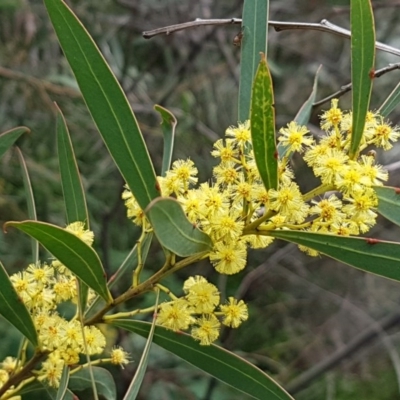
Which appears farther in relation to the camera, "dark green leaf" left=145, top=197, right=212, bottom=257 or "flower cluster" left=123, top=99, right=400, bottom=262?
"flower cluster" left=123, top=99, right=400, bottom=262

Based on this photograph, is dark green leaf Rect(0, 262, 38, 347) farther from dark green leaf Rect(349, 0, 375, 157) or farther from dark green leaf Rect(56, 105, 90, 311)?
dark green leaf Rect(349, 0, 375, 157)

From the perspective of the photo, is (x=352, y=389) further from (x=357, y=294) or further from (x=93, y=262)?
(x=93, y=262)

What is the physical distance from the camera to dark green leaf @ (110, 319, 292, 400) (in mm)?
854

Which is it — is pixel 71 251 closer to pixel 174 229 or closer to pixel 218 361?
pixel 174 229

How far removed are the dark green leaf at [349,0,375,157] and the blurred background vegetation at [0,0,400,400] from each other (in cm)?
142

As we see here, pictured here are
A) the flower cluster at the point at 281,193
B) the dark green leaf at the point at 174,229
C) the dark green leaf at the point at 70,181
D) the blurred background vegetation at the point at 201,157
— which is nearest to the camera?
the dark green leaf at the point at 174,229

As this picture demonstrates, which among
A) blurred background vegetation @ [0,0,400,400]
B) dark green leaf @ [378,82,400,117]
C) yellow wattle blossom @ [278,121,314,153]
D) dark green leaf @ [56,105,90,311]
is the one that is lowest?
blurred background vegetation @ [0,0,400,400]

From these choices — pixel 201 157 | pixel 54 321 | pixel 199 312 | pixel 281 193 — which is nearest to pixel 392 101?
pixel 281 193

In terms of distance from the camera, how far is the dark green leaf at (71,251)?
663 mm

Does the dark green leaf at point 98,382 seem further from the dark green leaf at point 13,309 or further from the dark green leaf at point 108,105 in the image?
the dark green leaf at point 108,105

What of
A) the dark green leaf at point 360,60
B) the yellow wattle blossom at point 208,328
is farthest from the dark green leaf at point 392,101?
the yellow wattle blossom at point 208,328

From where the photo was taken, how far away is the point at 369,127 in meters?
0.77

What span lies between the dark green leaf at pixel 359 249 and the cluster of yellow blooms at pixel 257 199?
2 centimetres

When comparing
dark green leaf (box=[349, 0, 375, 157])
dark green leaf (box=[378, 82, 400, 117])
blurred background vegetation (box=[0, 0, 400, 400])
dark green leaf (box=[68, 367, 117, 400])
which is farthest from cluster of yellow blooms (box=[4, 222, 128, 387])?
blurred background vegetation (box=[0, 0, 400, 400])
